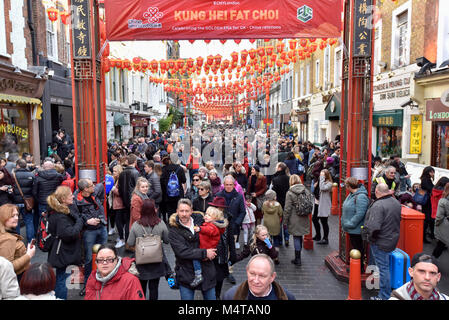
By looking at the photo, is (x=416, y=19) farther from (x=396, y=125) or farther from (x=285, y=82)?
(x=285, y=82)

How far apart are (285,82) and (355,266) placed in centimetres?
3553

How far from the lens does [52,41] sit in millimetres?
15930

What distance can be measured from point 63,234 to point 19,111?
10977 millimetres

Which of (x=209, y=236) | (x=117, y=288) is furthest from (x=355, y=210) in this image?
(x=117, y=288)

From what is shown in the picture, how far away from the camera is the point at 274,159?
12.3m

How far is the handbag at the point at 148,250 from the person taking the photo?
14.2 feet

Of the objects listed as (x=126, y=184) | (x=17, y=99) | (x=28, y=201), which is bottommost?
(x=28, y=201)

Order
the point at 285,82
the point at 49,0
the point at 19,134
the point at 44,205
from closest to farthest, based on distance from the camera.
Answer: the point at 44,205, the point at 49,0, the point at 19,134, the point at 285,82

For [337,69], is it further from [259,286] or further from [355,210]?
[259,286]

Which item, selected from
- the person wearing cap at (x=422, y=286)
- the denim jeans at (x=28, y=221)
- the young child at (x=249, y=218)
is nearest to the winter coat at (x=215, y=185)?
the young child at (x=249, y=218)

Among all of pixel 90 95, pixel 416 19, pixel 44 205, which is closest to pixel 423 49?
pixel 416 19

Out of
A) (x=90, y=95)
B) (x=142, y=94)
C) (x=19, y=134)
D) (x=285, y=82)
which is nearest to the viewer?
(x=90, y=95)

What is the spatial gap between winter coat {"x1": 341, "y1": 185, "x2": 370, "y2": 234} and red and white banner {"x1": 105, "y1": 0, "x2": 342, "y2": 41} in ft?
9.24

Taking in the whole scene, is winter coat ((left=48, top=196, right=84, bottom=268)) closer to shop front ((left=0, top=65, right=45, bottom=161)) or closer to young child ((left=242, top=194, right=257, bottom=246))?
young child ((left=242, top=194, right=257, bottom=246))
